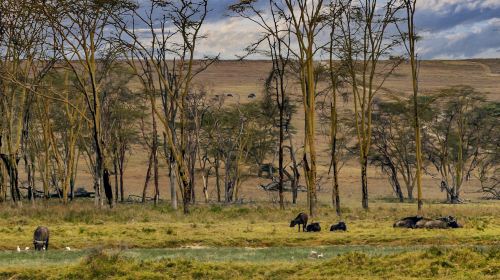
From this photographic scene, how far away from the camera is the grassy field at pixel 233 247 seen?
63.0 feet

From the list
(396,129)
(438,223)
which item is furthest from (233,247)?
(396,129)

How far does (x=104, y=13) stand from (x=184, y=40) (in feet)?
15.1

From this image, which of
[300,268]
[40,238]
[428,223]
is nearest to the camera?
[300,268]

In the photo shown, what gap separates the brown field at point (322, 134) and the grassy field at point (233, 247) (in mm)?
21689

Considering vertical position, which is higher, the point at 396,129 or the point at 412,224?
the point at 396,129

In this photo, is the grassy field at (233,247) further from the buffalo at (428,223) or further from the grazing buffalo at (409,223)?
the buffalo at (428,223)

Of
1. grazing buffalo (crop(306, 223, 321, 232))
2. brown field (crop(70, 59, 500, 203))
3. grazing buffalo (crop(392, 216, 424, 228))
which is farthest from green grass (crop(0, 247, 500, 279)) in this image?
brown field (crop(70, 59, 500, 203))

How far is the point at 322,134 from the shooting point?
84.9 meters

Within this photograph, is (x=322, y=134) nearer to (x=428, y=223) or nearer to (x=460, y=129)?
(x=460, y=129)

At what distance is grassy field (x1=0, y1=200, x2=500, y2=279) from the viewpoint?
63.0ft

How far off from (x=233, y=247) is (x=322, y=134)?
57.5m

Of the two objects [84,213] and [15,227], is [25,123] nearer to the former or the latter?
[84,213]

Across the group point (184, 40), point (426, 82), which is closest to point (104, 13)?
point (184, 40)

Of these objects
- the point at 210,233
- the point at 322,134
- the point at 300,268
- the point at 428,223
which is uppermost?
the point at 322,134
